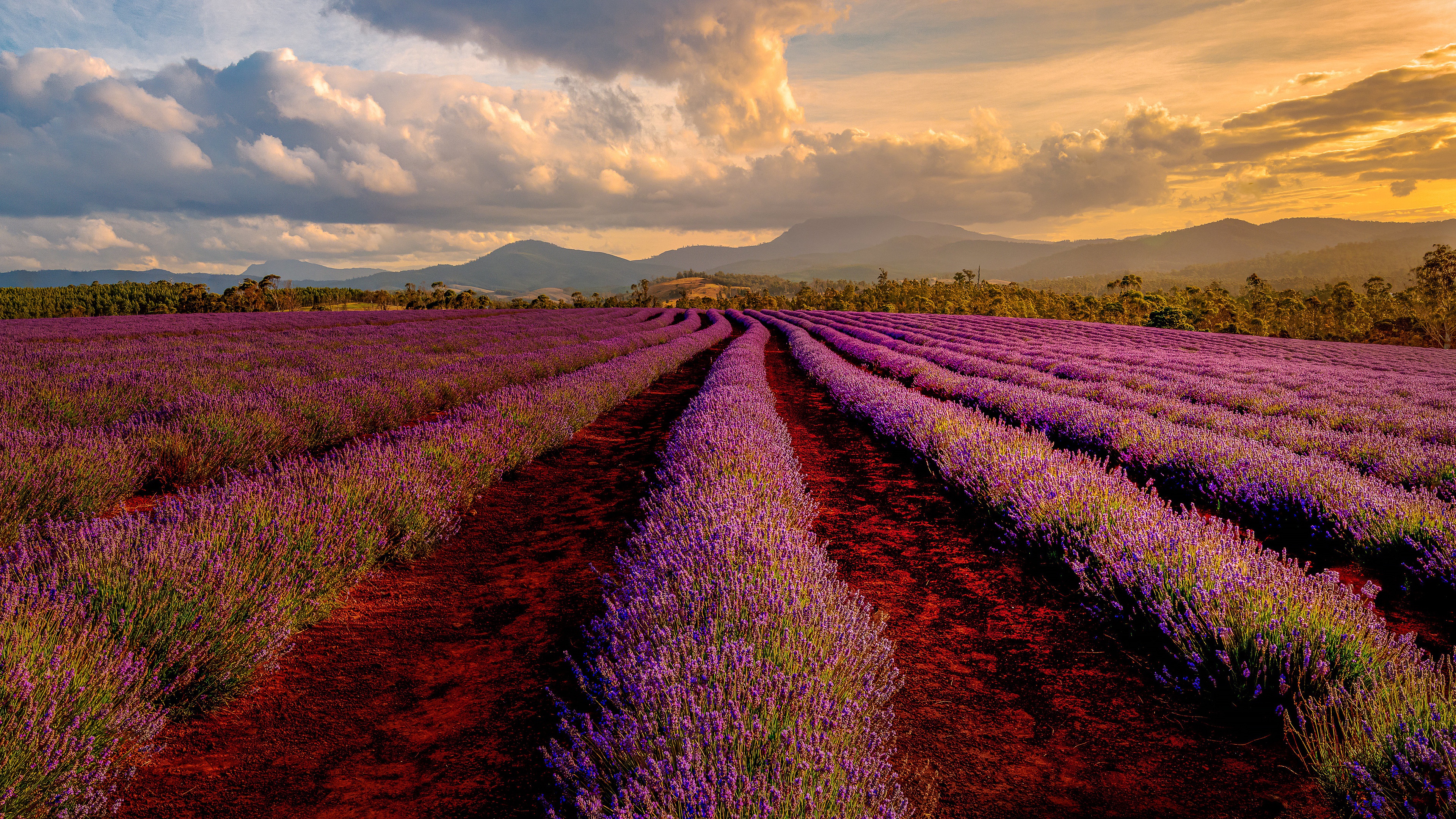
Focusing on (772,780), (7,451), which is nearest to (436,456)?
(7,451)

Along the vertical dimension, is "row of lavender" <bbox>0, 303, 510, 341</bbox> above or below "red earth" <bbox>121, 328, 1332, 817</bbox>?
above

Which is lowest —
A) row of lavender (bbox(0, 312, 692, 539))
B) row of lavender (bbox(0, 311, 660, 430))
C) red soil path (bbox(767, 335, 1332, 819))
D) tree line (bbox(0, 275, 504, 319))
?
red soil path (bbox(767, 335, 1332, 819))

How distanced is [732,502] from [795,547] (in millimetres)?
566

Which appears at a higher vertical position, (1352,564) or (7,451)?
(7,451)

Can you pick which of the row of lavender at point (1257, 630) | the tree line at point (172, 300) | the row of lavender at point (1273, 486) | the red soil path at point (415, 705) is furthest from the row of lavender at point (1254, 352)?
the tree line at point (172, 300)

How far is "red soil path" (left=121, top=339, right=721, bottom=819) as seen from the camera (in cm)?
192

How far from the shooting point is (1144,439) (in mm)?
5777

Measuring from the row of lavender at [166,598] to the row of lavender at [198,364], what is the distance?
3.63 metres

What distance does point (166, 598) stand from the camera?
2254 mm

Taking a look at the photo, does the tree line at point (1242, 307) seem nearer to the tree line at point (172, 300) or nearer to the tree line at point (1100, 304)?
the tree line at point (1100, 304)

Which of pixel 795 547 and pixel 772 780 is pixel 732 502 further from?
pixel 772 780

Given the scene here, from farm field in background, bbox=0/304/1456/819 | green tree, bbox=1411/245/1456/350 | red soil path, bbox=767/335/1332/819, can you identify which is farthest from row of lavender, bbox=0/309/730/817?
Answer: green tree, bbox=1411/245/1456/350

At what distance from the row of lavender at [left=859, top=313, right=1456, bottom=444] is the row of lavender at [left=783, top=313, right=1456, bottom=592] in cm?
311

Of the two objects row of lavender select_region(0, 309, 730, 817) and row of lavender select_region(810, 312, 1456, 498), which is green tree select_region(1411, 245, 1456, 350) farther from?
row of lavender select_region(0, 309, 730, 817)
